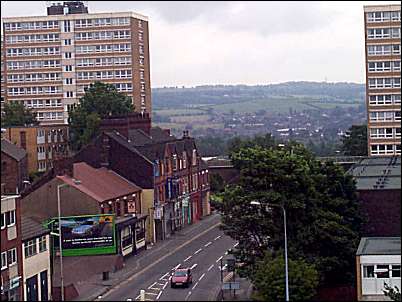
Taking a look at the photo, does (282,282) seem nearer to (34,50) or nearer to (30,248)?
(30,248)

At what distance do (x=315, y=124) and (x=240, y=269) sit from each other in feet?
144

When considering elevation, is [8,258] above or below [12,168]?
below

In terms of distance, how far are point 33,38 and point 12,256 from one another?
85.5ft

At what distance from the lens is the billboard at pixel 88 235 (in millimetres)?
15812

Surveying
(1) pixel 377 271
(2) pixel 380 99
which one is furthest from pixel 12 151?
(1) pixel 377 271

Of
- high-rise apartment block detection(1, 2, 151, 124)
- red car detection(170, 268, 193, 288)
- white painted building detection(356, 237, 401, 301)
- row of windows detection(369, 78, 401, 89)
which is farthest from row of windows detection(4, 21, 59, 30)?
white painted building detection(356, 237, 401, 301)

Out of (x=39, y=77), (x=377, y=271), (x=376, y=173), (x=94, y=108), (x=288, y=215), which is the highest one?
(x=39, y=77)

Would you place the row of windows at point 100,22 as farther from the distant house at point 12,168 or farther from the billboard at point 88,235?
the billboard at point 88,235

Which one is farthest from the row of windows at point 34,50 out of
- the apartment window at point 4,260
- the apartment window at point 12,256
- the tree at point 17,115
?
the apartment window at point 4,260

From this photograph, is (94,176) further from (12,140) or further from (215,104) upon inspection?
(215,104)

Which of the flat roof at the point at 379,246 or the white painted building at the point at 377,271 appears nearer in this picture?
the white painted building at the point at 377,271

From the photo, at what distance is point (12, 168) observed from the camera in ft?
75.6

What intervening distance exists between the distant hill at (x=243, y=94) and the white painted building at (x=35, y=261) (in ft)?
103

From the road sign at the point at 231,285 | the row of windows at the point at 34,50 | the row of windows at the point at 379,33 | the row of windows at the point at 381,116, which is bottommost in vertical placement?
the road sign at the point at 231,285
